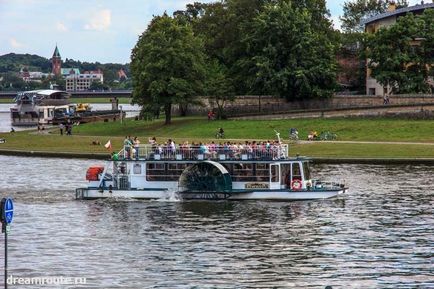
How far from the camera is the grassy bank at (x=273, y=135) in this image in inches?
3851

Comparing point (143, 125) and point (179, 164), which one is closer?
point (179, 164)

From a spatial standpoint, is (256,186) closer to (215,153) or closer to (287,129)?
(215,153)

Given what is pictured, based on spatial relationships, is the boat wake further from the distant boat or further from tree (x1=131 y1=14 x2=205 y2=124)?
the distant boat

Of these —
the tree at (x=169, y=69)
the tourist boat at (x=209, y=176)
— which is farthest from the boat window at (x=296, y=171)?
the tree at (x=169, y=69)

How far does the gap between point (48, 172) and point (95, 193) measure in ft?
63.2

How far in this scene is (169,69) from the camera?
130625 millimetres

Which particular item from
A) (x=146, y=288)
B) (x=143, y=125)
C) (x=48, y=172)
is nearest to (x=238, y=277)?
(x=146, y=288)

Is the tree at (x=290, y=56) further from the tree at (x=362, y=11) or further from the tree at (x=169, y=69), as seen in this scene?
the tree at (x=362, y=11)

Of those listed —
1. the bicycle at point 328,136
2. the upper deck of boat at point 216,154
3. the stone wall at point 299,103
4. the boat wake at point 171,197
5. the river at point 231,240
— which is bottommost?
the river at point 231,240

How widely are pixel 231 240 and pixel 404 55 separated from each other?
82.4 m

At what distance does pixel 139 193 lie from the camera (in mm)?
71312

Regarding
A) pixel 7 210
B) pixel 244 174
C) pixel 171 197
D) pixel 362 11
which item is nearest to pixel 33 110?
pixel 362 11

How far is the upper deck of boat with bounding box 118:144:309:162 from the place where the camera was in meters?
70.8

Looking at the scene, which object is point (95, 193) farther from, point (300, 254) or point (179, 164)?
point (300, 254)
